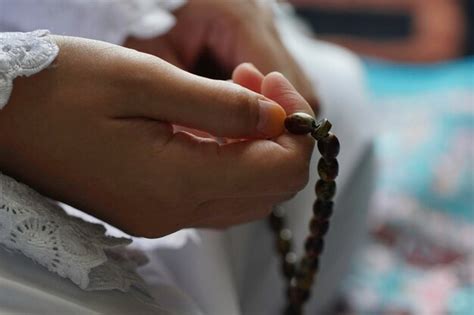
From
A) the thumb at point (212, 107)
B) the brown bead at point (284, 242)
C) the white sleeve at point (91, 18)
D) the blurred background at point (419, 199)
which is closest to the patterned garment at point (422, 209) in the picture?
the blurred background at point (419, 199)

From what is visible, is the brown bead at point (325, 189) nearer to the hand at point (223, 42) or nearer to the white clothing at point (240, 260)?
the white clothing at point (240, 260)

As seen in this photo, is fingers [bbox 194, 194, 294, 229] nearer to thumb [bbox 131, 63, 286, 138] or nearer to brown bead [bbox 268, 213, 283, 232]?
thumb [bbox 131, 63, 286, 138]

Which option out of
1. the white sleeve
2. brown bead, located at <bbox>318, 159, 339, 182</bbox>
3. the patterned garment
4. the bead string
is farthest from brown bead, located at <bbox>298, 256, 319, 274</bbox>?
the patterned garment

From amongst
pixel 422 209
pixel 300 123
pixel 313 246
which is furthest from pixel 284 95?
pixel 422 209

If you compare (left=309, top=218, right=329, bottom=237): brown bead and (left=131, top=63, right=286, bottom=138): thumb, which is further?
(left=309, top=218, right=329, bottom=237): brown bead

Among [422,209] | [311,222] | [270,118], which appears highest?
[270,118]

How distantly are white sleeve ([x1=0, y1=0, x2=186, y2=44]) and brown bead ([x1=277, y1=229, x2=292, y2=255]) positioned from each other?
0.20 meters

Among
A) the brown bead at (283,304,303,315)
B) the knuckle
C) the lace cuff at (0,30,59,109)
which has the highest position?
the lace cuff at (0,30,59,109)

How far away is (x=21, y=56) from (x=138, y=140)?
0.08 metres

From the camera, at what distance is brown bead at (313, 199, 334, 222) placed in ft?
1.73

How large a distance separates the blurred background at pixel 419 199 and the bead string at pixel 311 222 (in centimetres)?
29

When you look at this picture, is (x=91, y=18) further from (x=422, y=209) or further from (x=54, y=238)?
(x=422, y=209)

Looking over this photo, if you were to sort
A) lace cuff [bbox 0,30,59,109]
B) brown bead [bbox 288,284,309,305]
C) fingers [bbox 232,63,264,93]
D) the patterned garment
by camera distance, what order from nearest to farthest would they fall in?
lace cuff [bbox 0,30,59,109]
fingers [bbox 232,63,264,93]
brown bead [bbox 288,284,309,305]
the patterned garment

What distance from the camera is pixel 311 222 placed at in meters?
0.55
